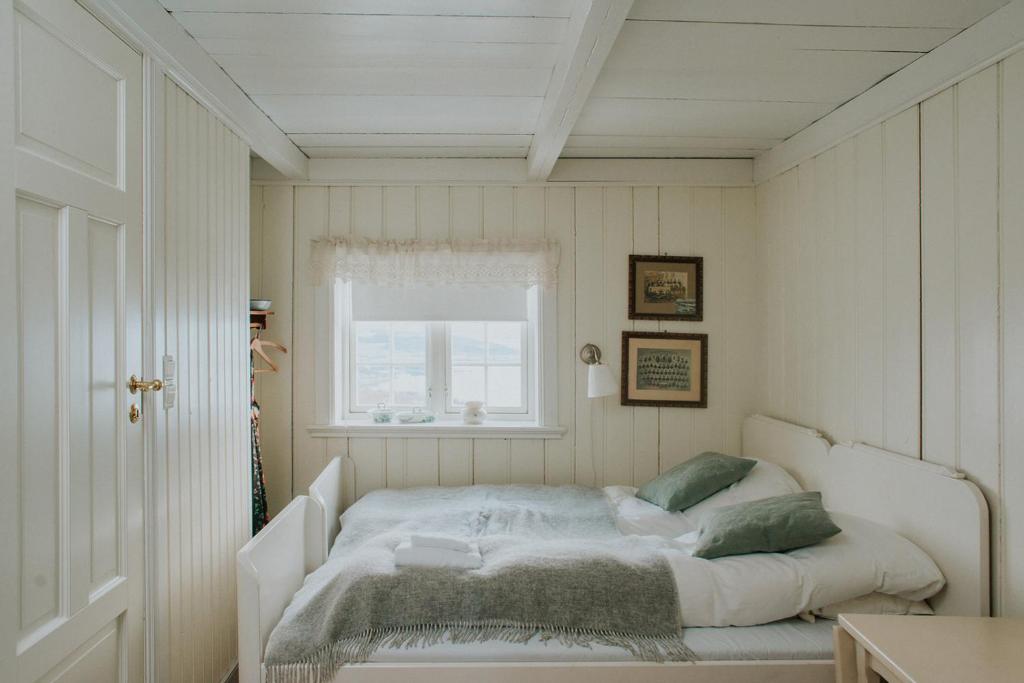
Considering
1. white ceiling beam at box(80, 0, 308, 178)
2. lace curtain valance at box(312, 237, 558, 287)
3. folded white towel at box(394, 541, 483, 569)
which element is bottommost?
folded white towel at box(394, 541, 483, 569)

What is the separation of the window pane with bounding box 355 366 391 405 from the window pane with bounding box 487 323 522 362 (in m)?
0.61

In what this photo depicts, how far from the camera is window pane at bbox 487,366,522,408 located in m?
3.33

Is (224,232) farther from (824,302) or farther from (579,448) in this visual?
(824,302)

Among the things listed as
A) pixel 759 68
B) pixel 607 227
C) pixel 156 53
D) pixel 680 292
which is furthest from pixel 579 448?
pixel 156 53

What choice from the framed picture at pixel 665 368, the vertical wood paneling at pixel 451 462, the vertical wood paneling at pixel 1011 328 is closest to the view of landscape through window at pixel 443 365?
the vertical wood paneling at pixel 451 462

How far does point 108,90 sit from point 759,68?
2053 mm

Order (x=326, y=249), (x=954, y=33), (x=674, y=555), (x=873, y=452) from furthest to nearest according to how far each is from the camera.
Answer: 1. (x=326, y=249)
2. (x=873, y=452)
3. (x=674, y=555)
4. (x=954, y=33)

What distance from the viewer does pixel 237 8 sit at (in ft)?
5.40

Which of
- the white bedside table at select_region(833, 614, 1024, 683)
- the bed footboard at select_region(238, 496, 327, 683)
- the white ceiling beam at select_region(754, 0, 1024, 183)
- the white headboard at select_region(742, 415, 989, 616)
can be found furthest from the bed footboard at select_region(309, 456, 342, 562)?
the white ceiling beam at select_region(754, 0, 1024, 183)

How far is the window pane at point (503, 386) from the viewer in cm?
333

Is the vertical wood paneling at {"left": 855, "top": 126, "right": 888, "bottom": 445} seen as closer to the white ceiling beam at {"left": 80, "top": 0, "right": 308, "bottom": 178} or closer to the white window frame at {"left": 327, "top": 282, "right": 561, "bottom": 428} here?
the white window frame at {"left": 327, "top": 282, "right": 561, "bottom": 428}

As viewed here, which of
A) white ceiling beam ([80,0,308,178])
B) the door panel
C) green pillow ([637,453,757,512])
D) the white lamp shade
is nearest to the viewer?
the door panel

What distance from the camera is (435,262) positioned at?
10.3 feet

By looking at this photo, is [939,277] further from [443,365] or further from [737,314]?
[443,365]
